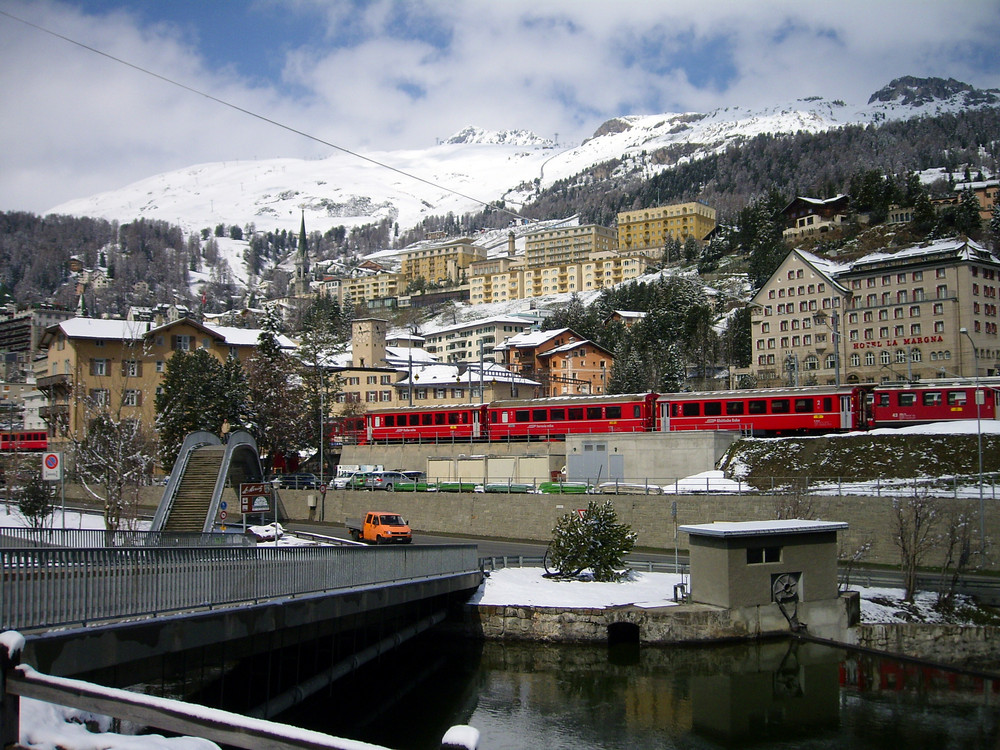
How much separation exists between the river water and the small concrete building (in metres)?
0.92

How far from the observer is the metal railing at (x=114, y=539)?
16812 millimetres

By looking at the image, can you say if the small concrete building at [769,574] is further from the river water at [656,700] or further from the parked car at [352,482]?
the parked car at [352,482]

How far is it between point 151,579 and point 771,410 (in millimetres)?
35055

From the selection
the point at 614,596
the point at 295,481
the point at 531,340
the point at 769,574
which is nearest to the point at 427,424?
the point at 295,481

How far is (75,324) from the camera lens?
6219 cm

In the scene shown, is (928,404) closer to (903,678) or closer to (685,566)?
(685,566)

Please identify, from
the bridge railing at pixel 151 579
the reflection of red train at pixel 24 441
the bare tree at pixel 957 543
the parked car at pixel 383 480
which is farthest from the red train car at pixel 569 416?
the reflection of red train at pixel 24 441

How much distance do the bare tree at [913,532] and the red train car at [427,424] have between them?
25.6 meters

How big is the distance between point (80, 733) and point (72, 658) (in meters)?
2.91

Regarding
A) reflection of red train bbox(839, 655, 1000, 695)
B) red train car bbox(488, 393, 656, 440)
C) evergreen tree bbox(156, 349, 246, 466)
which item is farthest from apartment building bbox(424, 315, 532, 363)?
reflection of red train bbox(839, 655, 1000, 695)

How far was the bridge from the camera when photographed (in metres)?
9.77

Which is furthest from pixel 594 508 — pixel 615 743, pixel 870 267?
pixel 870 267

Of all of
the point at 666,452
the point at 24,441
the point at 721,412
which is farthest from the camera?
the point at 24,441

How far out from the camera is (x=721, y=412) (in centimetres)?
4312
